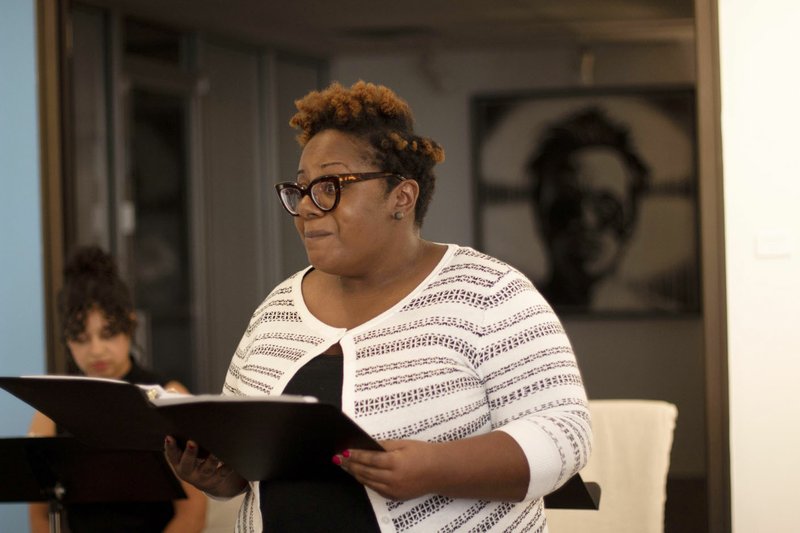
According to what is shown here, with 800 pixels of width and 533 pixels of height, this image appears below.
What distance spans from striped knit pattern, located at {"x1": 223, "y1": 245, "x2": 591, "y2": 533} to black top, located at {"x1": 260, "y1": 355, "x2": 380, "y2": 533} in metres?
0.02

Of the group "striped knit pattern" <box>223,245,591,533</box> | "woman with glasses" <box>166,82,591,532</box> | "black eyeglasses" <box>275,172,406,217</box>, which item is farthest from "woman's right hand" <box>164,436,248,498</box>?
"black eyeglasses" <box>275,172,406,217</box>

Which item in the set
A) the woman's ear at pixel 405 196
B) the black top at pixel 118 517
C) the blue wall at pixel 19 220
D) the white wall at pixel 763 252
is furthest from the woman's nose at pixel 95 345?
the white wall at pixel 763 252

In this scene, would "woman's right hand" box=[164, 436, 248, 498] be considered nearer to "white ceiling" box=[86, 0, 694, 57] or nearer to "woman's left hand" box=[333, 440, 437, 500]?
"woman's left hand" box=[333, 440, 437, 500]

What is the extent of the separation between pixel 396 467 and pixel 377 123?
1.94 ft

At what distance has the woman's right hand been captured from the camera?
1.71 metres

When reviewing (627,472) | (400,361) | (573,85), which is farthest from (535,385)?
(573,85)

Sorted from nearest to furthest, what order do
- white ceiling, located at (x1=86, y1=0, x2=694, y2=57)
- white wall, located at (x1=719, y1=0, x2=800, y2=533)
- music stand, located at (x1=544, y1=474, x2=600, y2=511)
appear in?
1. music stand, located at (x1=544, y1=474, x2=600, y2=511)
2. white wall, located at (x1=719, y1=0, x2=800, y2=533)
3. white ceiling, located at (x1=86, y1=0, x2=694, y2=57)

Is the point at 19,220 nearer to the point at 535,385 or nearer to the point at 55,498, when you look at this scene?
the point at 55,498

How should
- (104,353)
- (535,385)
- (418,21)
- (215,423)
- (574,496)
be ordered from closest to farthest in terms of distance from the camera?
(215,423) < (535,385) < (574,496) < (104,353) < (418,21)

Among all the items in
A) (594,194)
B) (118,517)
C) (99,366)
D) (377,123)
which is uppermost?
(594,194)

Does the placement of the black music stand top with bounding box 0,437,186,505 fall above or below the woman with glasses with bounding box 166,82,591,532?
below

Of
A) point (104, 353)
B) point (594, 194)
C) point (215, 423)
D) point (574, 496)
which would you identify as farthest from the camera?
point (594, 194)

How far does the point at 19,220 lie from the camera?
3.36m

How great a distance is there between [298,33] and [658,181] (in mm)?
2202
